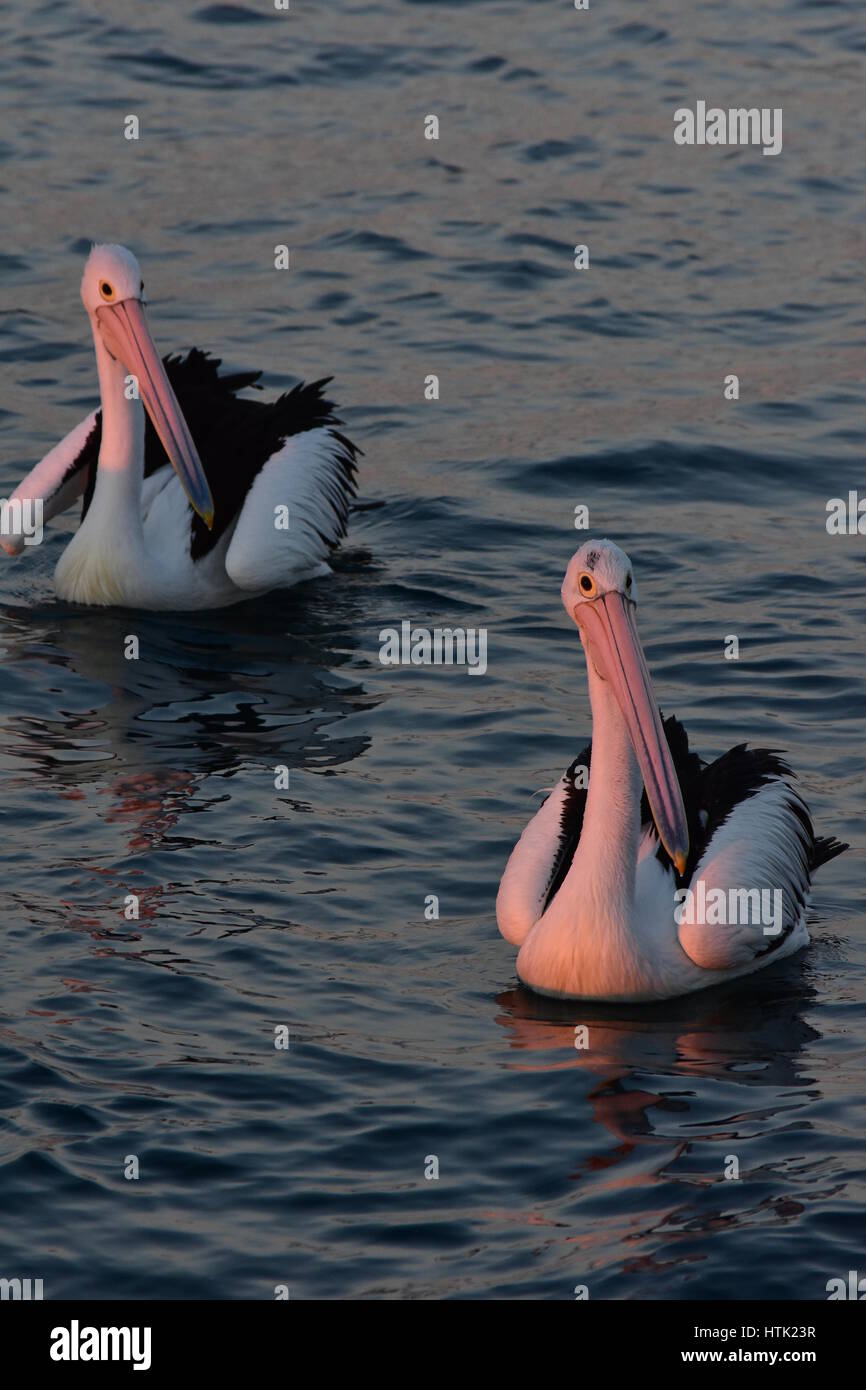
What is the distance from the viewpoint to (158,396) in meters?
10.1

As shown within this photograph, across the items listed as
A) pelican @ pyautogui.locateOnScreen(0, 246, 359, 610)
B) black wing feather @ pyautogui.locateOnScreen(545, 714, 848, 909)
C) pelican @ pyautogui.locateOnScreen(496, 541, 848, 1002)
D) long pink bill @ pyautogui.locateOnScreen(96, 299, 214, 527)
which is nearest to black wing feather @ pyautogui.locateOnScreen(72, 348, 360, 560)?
pelican @ pyautogui.locateOnScreen(0, 246, 359, 610)

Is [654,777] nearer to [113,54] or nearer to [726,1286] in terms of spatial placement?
[726,1286]

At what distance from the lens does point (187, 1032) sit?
22.1ft

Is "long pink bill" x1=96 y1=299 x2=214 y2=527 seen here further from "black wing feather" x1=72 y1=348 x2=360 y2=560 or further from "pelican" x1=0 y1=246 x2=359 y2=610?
"black wing feather" x1=72 y1=348 x2=360 y2=560

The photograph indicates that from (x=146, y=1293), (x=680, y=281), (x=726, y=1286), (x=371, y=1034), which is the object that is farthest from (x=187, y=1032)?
(x=680, y=281)

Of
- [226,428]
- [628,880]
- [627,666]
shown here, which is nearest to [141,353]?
[226,428]

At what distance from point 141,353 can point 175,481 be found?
80cm

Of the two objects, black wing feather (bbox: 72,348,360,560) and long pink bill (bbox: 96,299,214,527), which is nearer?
long pink bill (bbox: 96,299,214,527)

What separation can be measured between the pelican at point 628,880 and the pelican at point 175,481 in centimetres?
340

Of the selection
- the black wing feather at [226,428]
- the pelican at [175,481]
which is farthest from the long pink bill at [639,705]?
the black wing feather at [226,428]

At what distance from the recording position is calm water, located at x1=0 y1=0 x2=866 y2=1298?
5.98 meters

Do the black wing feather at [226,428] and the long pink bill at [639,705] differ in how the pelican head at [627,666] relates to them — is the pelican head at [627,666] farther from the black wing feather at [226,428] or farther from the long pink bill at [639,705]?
the black wing feather at [226,428]

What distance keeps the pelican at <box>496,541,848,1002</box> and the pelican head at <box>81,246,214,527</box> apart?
11.1ft

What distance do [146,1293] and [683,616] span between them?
501 centimetres
